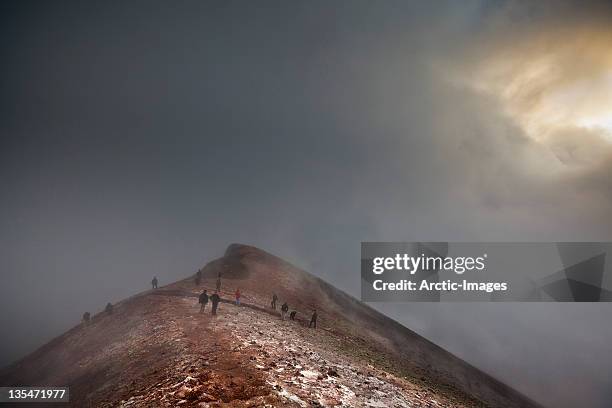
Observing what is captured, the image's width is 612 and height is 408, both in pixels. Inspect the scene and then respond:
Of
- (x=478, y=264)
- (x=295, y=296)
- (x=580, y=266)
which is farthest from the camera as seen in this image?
(x=580, y=266)

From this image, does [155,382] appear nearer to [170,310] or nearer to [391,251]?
[170,310]

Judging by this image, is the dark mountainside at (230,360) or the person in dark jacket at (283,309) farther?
the person in dark jacket at (283,309)

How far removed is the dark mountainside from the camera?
15.2 meters

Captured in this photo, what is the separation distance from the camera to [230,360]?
17.7 m

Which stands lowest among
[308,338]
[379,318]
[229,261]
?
[379,318]

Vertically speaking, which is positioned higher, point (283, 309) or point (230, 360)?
point (283, 309)

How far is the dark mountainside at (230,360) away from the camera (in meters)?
15.2

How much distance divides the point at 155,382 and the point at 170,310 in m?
14.9

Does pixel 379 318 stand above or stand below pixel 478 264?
below

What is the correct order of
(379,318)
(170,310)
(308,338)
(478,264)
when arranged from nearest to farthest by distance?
(308,338)
(170,310)
(478,264)
(379,318)

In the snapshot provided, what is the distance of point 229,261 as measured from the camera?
191 feet

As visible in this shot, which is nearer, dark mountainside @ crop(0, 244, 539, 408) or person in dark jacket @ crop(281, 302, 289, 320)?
dark mountainside @ crop(0, 244, 539, 408)

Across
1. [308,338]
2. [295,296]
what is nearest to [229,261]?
[295,296]

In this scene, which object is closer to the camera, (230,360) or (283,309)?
(230,360)
